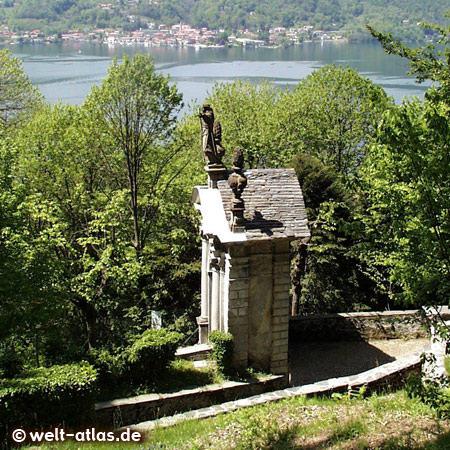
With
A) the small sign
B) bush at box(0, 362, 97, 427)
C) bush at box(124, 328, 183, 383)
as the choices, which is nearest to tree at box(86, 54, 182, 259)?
the small sign

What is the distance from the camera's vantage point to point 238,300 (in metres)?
13.3

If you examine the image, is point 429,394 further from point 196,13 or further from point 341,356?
point 196,13

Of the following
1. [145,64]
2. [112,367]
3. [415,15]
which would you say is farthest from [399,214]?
[415,15]

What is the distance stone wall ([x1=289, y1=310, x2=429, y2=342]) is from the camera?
17359 millimetres

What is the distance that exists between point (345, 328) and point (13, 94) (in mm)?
19785

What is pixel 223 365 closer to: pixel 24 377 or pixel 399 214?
pixel 24 377

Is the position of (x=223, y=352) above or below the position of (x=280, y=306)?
below

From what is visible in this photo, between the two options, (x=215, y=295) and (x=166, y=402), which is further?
(x=215, y=295)

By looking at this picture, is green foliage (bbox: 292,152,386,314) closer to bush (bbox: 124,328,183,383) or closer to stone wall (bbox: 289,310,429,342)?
stone wall (bbox: 289,310,429,342)

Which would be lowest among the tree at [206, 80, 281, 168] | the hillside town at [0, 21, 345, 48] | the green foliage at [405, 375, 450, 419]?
the green foliage at [405, 375, 450, 419]

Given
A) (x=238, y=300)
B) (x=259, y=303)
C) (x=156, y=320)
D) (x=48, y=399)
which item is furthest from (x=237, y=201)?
(x=156, y=320)

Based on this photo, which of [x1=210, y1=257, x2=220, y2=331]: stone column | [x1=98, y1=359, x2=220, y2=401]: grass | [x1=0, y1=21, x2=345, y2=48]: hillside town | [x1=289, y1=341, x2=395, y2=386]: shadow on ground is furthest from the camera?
[x1=0, y1=21, x2=345, y2=48]: hillside town

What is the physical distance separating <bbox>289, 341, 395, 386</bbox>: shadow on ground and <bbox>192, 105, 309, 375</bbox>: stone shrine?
179 cm

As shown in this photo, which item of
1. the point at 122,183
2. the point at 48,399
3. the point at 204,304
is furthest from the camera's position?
the point at 122,183
